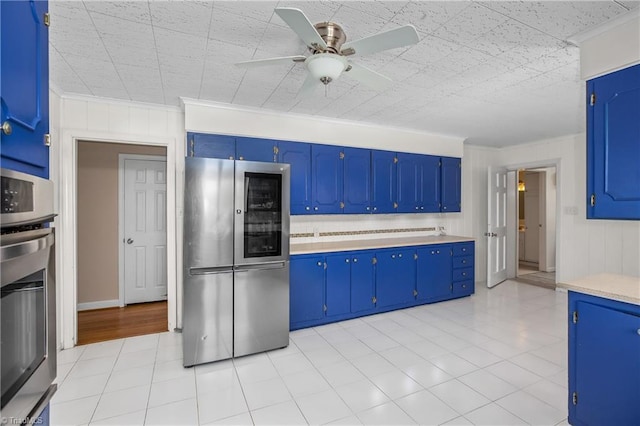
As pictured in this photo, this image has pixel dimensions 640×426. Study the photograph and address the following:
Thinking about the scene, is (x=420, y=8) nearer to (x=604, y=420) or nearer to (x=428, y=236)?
(x=604, y=420)

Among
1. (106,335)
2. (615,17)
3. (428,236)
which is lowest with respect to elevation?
(106,335)

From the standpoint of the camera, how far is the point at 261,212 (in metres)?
3.02

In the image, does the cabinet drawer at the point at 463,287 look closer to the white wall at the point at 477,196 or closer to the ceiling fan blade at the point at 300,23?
the white wall at the point at 477,196

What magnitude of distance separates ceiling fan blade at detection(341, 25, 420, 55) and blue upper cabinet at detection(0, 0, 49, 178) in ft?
4.35

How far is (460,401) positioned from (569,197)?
4292 millimetres

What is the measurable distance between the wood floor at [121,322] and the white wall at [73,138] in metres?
0.36

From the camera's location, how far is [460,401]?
2.23 metres

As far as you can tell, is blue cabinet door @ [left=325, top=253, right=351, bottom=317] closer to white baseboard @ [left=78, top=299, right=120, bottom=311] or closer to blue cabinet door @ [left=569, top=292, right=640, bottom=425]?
blue cabinet door @ [left=569, top=292, right=640, bottom=425]

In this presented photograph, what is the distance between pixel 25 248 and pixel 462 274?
195 inches

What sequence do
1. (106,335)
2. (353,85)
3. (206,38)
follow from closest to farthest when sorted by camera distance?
1. (206,38)
2. (353,85)
3. (106,335)

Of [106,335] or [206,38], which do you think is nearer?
[206,38]

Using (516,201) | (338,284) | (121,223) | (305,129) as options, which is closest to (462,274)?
(338,284)

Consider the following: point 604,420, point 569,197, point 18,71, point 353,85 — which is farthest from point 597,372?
point 569,197

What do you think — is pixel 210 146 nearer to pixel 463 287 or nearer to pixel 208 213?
pixel 208 213
